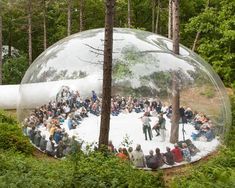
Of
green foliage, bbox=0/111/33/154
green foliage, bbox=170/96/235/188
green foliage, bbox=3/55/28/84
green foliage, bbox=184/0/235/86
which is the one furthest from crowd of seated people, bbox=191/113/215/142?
green foliage, bbox=3/55/28/84

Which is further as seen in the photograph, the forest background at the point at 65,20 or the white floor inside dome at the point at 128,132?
the forest background at the point at 65,20

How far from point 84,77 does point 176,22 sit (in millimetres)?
4044

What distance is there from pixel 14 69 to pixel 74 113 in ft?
66.8

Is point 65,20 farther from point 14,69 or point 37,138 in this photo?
point 37,138

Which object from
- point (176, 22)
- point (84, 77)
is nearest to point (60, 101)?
point (84, 77)

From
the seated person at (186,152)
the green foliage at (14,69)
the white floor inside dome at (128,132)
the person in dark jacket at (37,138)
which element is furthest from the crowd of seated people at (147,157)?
the green foliage at (14,69)

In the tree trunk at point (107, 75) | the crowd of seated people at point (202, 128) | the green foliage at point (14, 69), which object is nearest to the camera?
the tree trunk at point (107, 75)

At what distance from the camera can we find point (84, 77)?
49.0 ft

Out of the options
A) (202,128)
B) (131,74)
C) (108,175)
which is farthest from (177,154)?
(108,175)

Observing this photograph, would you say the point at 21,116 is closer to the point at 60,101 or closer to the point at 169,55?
the point at 60,101

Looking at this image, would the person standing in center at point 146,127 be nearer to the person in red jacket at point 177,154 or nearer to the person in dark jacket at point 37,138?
the person in red jacket at point 177,154

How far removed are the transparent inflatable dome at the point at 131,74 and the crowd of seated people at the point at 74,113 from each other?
5.0 inches

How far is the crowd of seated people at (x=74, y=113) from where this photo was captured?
14461mm

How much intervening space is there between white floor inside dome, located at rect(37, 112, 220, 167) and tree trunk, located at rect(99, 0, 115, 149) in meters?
0.62
